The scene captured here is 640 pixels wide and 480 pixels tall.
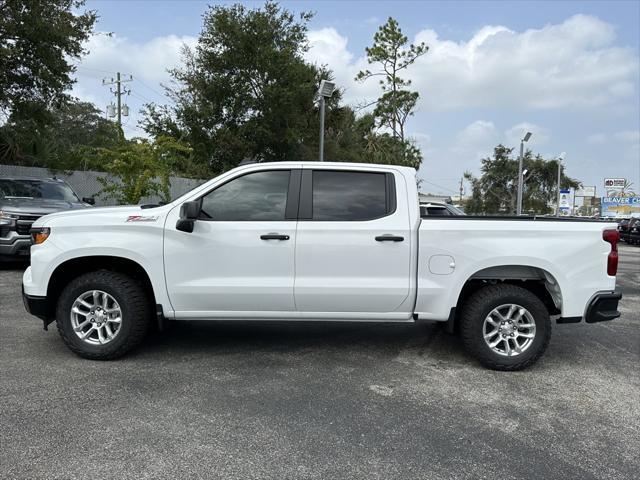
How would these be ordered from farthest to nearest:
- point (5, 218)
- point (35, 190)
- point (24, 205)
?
point (35, 190)
point (24, 205)
point (5, 218)

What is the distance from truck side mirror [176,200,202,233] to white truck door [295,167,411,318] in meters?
0.92

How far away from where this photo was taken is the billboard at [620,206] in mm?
50375

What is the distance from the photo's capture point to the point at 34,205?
1039 centimetres

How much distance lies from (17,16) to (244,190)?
1346 centimetres

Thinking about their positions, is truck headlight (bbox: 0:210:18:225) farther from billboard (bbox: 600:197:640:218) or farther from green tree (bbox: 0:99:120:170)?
billboard (bbox: 600:197:640:218)

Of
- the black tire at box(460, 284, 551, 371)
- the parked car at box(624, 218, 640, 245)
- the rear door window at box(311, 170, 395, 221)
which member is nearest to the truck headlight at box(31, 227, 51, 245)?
the rear door window at box(311, 170, 395, 221)

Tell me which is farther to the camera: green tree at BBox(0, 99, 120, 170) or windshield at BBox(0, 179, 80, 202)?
green tree at BBox(0, 99, 120, 170)

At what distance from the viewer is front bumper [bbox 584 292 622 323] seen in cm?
479

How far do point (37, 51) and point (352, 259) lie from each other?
14576 mm

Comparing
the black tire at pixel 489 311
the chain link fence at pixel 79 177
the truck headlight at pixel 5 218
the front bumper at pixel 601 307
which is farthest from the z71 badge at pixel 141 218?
the chain link fence at pixel 79 177

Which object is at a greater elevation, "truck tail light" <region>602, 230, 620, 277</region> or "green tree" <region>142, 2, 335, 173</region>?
"green tree" <region>142, 2, 335, 173</region>

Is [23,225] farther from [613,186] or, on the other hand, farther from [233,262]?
[613,186]

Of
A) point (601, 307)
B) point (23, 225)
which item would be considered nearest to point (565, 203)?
point (23, 225)

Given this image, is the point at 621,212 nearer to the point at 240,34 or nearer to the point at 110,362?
the point at 240,34
